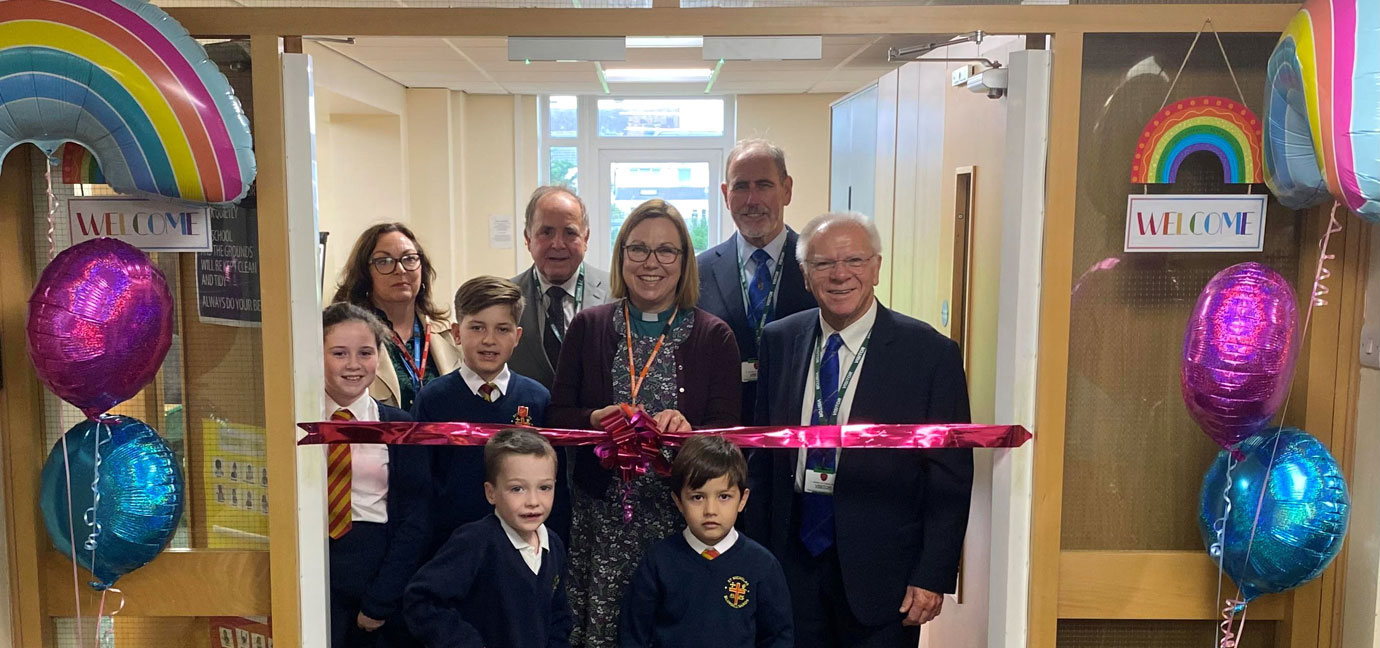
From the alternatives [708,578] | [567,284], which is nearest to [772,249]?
[567,284]

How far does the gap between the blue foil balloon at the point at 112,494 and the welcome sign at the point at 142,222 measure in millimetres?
370

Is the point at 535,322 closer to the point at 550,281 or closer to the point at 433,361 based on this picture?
the point at 550,281

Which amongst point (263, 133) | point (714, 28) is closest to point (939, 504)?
point (714, 28)

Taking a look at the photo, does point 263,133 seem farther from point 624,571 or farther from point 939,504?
point 939,504

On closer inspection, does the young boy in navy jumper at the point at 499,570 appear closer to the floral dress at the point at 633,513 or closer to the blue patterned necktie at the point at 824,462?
the floral dress at the point at 633,513

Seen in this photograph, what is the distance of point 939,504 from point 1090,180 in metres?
0.77

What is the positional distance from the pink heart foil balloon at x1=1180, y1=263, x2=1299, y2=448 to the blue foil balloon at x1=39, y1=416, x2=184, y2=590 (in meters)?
2.06

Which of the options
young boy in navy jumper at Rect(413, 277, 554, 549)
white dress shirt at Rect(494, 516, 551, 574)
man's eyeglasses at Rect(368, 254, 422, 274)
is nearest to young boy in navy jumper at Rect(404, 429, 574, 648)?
white dress shirt at Rect(494, 516, 551, 574)

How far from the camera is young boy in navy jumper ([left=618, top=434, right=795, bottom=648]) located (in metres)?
2.12

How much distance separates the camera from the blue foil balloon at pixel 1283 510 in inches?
76.1

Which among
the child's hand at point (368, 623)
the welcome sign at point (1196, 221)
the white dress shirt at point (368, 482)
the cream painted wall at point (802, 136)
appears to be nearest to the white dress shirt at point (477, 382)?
the white dress shirt at point (368, 482)

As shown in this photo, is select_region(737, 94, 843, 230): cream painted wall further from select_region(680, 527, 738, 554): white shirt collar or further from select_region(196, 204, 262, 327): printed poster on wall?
select_region(196, 204, 262, 327): printed poster on wall

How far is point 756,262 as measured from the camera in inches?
121

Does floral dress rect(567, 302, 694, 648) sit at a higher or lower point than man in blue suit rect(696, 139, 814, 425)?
lower
